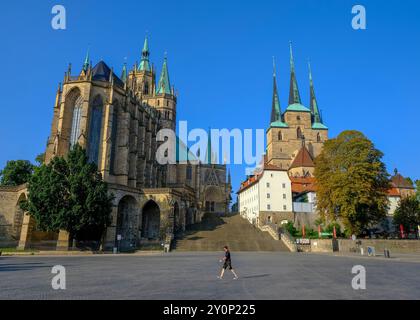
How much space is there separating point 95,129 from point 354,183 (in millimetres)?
34840

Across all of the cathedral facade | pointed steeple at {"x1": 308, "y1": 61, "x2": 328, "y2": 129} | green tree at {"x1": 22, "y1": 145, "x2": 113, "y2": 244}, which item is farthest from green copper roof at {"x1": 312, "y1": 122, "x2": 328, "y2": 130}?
green tree at {"x1": 22, "y1": 145, "x2": 113, "y2": 244}

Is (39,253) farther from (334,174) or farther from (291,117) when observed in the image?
(291,117)

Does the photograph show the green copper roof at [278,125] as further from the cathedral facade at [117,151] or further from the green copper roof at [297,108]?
the cathedral facade at [117,151]

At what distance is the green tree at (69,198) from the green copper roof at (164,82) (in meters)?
49.9

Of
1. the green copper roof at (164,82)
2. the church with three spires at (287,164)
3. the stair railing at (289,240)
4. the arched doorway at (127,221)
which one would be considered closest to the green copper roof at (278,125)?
the church with three spires at (287,164)

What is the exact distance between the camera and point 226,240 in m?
41.0

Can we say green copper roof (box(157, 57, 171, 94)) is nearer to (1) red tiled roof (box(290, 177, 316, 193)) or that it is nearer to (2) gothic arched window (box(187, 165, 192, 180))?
(2) gothic arched window (box(187, 165, 192, 180))

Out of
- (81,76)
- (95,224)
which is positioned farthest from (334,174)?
(81,76)

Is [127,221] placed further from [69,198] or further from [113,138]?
[113,138]

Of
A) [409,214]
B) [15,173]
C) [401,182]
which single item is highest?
[401,182]

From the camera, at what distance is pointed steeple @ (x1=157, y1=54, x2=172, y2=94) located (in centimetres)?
8206

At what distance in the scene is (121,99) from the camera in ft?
161

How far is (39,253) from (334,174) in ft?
114

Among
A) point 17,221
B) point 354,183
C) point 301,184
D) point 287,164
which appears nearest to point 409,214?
point 301,184
